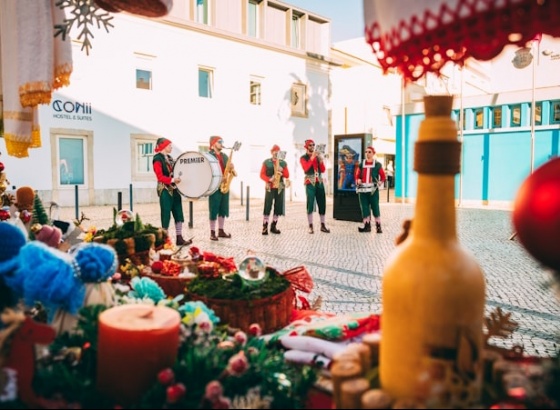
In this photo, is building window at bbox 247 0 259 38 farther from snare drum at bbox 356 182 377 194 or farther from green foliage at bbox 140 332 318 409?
green foliage at bbox 140 332 318 409

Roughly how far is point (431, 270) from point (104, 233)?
6.62ft

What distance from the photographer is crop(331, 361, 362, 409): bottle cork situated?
3.17 ft

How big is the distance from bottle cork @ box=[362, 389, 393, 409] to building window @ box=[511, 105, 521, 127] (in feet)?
56.7

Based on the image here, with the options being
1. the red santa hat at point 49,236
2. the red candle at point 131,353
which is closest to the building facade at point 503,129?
the red santa hat at point 49,236

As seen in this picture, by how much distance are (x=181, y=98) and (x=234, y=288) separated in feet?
57.4

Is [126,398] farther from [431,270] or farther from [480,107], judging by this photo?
[480,107]

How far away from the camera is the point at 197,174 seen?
800 centimetres

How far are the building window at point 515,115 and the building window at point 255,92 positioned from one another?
1023cm

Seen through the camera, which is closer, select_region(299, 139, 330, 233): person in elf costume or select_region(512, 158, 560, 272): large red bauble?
select_region(512, 158, 560, 272): large red bauble

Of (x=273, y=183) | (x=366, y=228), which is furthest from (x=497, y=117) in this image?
(x=273, y=183)

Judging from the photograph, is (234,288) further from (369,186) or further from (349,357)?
(369,186)

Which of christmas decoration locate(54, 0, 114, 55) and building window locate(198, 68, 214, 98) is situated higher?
building window locate(198, 68, 214, 98)

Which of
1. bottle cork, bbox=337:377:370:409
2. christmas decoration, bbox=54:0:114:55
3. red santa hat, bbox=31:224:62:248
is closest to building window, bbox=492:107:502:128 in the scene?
christmas decoration, bbox=54:0:114:55

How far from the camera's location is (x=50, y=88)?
6.02 ft
